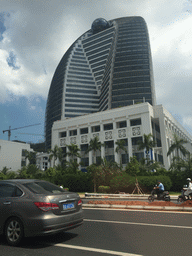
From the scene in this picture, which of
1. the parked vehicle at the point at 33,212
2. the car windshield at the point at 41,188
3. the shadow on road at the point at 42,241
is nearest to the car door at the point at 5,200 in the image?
the parked vehicle at the point at 33,212

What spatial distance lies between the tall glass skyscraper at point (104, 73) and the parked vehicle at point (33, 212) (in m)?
106

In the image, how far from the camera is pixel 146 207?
33.4 feet

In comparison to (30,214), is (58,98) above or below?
A: above

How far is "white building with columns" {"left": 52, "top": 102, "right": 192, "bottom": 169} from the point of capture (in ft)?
171

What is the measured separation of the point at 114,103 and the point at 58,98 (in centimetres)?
3629

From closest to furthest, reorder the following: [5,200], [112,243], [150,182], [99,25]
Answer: [112,243]
[5,200]
[150,182]
[99,25]

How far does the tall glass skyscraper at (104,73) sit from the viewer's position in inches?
4547

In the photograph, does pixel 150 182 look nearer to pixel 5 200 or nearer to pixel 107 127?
pixel 5 200

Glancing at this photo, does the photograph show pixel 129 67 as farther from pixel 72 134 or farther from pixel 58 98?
pixel 72 134

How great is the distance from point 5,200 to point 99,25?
528ft

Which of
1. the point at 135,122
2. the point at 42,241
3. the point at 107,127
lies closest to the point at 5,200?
the point at 42,241

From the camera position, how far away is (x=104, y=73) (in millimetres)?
132750

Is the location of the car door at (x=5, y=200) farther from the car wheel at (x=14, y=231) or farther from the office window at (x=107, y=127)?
the office window at (x=107, y=127)

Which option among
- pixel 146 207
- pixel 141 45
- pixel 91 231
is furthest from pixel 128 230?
pixel 141 45
